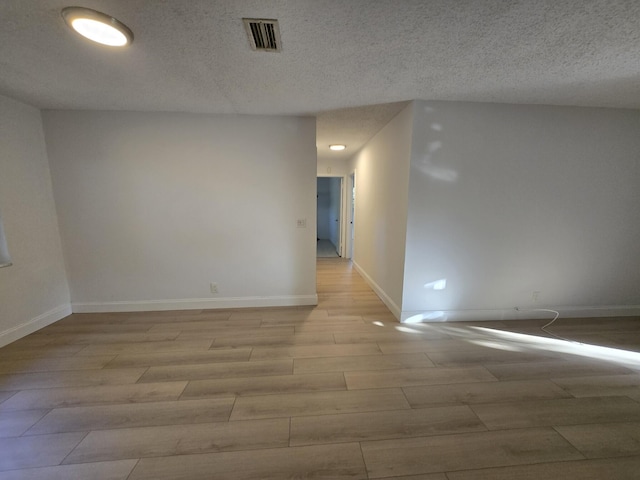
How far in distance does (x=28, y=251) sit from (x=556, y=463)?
15.1 feet

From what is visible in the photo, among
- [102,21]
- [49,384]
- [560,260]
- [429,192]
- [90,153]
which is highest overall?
[102,21]

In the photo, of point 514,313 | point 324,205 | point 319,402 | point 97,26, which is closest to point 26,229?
point 97,26

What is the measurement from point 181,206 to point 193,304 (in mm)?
1260

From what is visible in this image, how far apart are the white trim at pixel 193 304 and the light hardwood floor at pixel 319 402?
33 cm

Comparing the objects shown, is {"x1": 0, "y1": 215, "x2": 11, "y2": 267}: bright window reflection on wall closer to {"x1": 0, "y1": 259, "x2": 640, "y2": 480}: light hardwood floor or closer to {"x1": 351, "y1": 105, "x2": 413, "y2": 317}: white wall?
{"x1": 0, "y1": 259, "x2": 640, "y2": 480}: light hardwood floor

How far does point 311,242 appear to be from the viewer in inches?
122

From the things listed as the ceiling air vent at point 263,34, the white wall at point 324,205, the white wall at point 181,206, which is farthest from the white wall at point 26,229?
the white wall at point 324,205

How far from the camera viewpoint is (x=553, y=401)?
1600 mm

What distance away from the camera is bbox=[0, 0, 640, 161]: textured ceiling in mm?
1254

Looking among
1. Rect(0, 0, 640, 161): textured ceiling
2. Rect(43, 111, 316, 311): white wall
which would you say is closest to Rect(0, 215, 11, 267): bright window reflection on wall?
Rect(43, 111, 316, 311): white wall

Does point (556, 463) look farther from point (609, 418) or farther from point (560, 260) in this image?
point (560, 260)

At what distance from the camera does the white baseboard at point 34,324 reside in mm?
2258

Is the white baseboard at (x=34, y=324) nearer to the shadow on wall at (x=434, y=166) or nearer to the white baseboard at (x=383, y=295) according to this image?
the white baseboard at (x=383, y=295)

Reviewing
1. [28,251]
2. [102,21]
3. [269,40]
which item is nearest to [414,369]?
[269,40]
